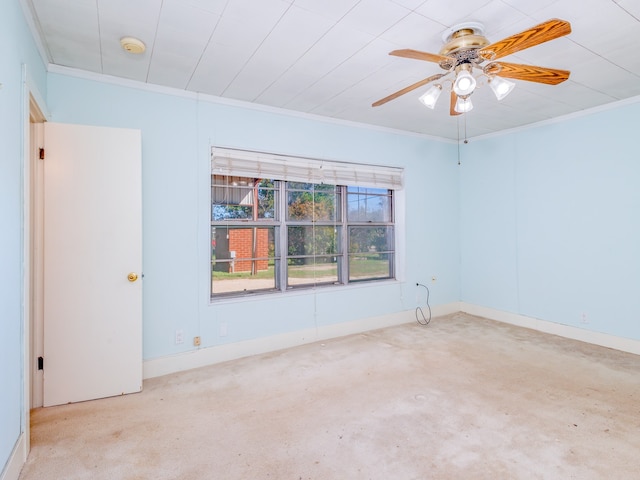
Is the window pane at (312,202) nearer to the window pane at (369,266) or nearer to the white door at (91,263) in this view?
the window pane at (369,266)

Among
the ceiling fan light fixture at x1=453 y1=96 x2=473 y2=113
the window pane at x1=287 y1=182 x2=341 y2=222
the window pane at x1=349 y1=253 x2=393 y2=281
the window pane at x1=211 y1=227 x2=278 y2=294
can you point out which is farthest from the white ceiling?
the window pane at x1=349 y1=253 x2=393 y2=281

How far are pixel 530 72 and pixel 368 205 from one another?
2.52 metres

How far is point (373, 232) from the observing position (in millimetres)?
4426

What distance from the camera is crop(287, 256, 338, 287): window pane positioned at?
3766 mm

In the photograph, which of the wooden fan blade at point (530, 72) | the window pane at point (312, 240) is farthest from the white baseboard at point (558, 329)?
the wooden fan blade at point (530, 72)

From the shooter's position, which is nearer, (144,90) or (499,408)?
(499,408)

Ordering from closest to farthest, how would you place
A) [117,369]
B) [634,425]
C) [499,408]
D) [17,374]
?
[17,374], [634,425], [499,408], [117,369]

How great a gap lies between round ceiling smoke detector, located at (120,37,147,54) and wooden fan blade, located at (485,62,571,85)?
225 centimetres

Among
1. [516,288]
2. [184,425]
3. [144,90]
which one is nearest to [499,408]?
[184,425]

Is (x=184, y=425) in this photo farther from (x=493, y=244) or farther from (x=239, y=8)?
(x=493, y=244)

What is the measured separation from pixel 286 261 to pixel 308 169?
1031 mm

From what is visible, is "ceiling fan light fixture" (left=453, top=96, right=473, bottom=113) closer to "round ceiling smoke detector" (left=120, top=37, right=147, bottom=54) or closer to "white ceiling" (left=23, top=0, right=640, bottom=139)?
"white ceiling" (left=23, top=0, right=640, bottom=139)

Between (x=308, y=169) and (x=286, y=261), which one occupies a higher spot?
(x=308, y=169)

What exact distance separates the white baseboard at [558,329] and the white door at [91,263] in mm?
4149
